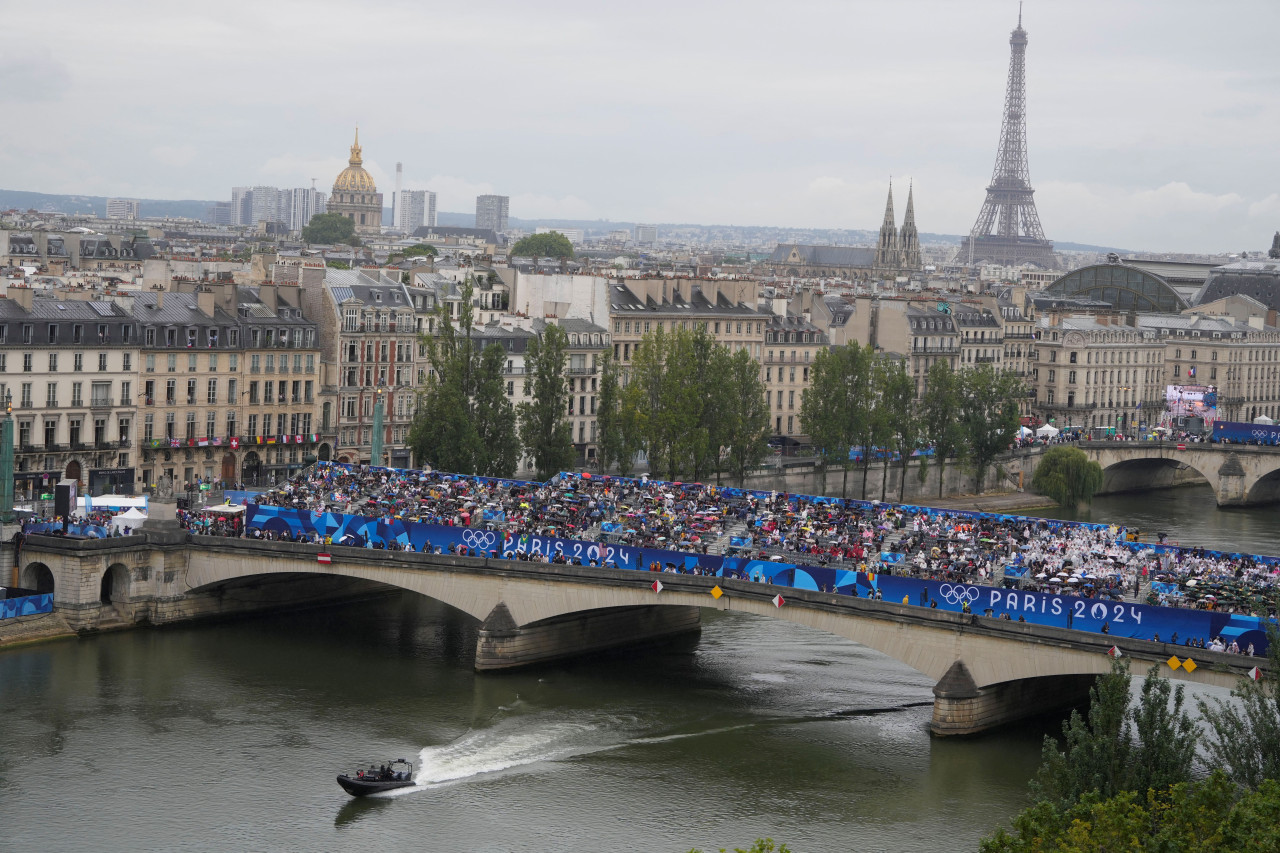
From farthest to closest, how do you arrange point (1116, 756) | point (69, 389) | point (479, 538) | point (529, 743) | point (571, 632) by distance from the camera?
point (69, 389) → point (479, 538) → point (571, 632) → point (529, 743) → point (1116, 756)

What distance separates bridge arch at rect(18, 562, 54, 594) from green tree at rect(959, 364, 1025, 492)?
191 ft

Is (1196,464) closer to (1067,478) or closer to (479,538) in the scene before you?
(1067,478)

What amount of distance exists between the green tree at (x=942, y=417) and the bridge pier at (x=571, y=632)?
4256 centimetres

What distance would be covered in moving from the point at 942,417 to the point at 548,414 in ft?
102

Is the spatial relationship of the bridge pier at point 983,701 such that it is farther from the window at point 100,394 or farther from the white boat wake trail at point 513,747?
the window at point 100,394

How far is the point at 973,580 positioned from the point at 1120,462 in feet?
224

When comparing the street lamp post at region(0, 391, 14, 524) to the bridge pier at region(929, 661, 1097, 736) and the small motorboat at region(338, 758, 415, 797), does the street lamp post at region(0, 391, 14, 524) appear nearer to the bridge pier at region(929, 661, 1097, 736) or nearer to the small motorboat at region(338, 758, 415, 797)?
the small motorboat at region(338, 758, 415, 797)

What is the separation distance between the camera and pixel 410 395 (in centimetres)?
10000

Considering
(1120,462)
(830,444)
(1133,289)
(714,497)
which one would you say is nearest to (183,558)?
(714,497)

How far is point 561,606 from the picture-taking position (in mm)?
62375

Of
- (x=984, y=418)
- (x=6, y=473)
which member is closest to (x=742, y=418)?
(x=984, y=418)

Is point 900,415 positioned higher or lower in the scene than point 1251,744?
higher

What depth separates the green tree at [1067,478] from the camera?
112688 mm

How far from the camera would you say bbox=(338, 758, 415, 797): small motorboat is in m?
50.0
